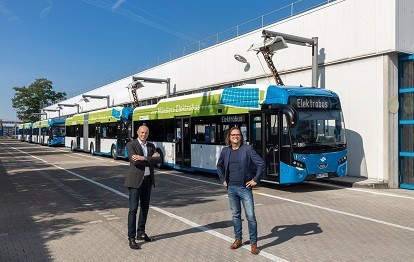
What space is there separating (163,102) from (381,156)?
395 inches

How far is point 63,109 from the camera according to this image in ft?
234

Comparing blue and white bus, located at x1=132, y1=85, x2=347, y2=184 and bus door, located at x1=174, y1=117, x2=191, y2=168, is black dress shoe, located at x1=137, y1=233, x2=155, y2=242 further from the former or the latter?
bus door, located at x1=174, y1=117, x2=191, y2=168

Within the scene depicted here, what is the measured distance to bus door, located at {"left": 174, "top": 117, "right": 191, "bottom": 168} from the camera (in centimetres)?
1644

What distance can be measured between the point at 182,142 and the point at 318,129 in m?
6.68

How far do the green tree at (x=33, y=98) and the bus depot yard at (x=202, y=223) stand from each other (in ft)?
333

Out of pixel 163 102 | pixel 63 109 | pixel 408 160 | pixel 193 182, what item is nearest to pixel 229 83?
pixel 163 102

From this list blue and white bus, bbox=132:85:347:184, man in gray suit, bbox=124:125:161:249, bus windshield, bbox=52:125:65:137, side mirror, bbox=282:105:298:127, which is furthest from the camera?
bus windshield, bbox=52:125:65:137

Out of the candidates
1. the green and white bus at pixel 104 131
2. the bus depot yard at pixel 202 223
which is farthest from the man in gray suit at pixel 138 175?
the green and white bus at pixel 104 131

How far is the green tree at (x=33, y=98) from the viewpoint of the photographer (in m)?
106

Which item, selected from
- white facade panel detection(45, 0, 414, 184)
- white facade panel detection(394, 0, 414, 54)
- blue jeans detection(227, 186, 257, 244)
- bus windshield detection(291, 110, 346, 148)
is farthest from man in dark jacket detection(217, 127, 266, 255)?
white facade panel detection(394, 0, 414, 54)

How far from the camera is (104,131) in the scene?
88.9ft

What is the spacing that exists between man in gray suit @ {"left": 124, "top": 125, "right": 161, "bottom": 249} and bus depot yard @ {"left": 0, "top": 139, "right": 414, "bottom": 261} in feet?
1.44

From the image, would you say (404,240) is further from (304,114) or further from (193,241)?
(304,114)

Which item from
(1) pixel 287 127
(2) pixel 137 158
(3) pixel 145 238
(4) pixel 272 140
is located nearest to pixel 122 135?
(4) pixel 272 140
